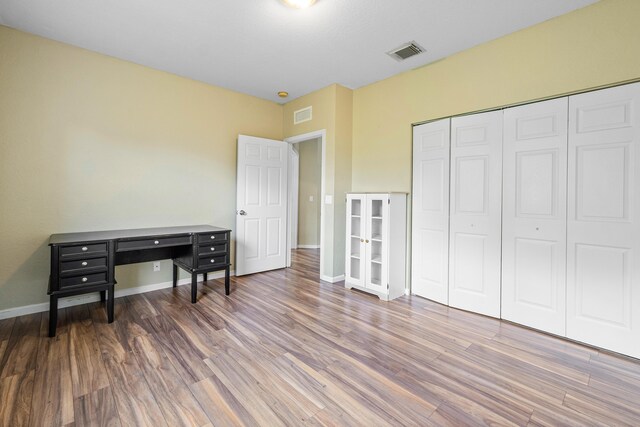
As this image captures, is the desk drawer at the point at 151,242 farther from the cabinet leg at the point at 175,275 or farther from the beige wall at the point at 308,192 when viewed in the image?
the beige wall at the point at 308,192

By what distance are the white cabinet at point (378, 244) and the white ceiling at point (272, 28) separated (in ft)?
5.09

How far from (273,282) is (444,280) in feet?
6.93

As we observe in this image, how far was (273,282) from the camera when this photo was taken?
155 inches

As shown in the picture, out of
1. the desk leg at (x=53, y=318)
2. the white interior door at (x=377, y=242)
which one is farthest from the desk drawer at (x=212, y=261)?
the white interior door at (x=377, y=242)

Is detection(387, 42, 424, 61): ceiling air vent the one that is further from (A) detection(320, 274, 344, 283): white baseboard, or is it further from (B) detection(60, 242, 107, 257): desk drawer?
(B) detection(60, 242, 107, 257): desk drawer

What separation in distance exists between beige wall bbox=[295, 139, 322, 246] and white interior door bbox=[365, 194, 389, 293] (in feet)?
10.7

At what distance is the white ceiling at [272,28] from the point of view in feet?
7.71

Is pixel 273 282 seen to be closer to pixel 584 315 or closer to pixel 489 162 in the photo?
pixel 489 162

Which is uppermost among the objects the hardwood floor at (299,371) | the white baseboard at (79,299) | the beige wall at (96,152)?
the beige wall at (96,152)

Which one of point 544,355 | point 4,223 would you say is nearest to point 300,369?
point 544,355

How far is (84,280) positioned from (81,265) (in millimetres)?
134

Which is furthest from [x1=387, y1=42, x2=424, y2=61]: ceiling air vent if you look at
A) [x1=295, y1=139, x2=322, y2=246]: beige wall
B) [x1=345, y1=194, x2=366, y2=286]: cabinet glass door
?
[x1=295, y1=139, x2=322, y2=246]: beige wall

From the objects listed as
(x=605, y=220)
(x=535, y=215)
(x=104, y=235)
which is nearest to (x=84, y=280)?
(x=104, y=235)

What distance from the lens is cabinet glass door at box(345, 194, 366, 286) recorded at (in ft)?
11.8
